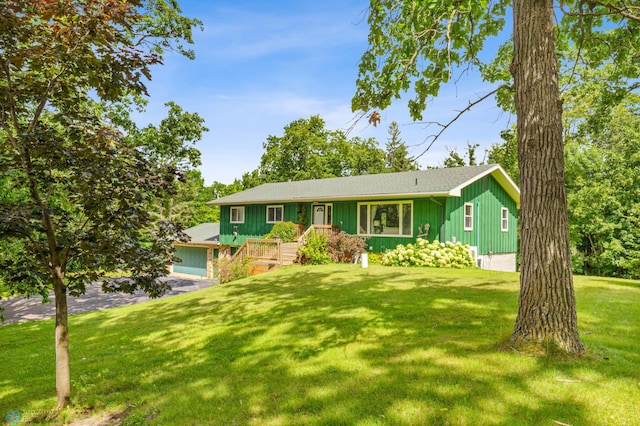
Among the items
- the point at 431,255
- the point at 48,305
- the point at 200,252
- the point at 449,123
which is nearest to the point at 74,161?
the point at 449,123

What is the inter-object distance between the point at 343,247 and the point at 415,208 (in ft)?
12.0

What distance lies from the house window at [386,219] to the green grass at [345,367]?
824 cm

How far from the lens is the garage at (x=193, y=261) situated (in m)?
26.8

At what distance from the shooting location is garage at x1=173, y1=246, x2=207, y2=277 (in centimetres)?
2684

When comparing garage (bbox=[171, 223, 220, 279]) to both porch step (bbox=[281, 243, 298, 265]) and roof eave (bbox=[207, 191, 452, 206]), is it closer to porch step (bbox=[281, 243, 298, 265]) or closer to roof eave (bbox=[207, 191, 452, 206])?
roof eave (bbox=[207, 191, 452, 206])

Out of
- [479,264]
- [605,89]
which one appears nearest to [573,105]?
[479,264]

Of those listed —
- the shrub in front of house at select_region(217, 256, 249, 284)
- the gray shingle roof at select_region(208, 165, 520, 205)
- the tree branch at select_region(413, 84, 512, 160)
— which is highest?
the gray shingle roof at select_region(208, 165, 520, 205)

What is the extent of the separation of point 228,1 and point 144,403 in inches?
404

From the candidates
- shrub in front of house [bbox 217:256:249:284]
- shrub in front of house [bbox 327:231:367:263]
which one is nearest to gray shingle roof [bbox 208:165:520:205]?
shrub in front of house [bbox 327:231:367:263]

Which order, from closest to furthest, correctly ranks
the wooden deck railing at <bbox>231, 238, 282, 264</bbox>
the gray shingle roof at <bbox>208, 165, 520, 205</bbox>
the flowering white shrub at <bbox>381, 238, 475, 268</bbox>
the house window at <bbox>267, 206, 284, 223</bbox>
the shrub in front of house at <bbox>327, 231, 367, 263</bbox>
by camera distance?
the flowering white shrub at <bbox>381, 238, 475, 268</bbox> → the gray shingle roof at <bbox>208, 165, 520, 205</bbox> → the shrub in front of house at <bbox>327, 231, 367, 263</bbox> → the wooden deck railing at <bbox>231, 238, 282, 264</bbox> → the house window at <bbox>267, 206, 284, 223</bbox>

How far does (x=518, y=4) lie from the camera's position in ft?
13.4

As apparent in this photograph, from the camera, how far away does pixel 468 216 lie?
1680 centimetres

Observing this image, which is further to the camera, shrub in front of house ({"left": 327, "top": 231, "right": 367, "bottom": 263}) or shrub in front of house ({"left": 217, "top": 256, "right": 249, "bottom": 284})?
shrub in front of house ({"left": 327, "top": 231, "right": 367, "bottom": 263})

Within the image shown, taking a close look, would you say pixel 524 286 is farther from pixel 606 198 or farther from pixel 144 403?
pixel 606 198
